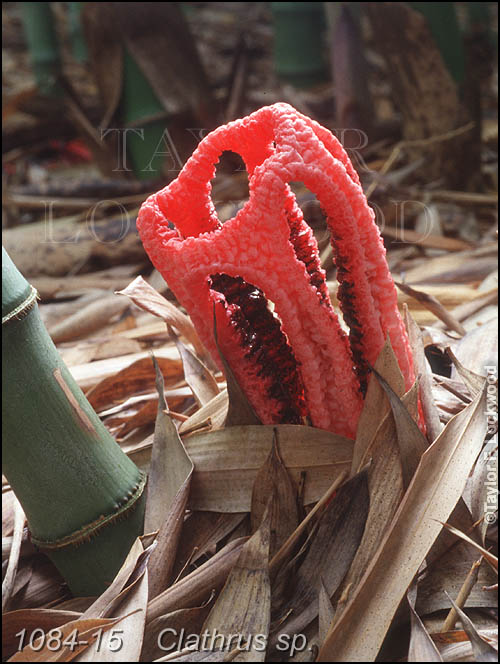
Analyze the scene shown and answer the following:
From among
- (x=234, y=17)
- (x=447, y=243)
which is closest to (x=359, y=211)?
(x=447, y=243)

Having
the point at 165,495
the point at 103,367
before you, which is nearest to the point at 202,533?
the point at 165,495

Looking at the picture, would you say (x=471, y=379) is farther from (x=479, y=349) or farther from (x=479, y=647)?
(x=479, y=647)

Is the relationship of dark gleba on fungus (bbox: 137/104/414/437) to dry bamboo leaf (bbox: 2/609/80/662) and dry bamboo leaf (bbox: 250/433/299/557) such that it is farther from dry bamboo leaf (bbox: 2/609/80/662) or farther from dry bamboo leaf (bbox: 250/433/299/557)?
dry bamboo leaf (bbox: 2/609/80/662)

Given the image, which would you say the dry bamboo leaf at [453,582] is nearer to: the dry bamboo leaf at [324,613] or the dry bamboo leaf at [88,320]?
the dry bamboo leaf at [324,613]

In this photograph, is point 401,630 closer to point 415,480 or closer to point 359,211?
point 415,480

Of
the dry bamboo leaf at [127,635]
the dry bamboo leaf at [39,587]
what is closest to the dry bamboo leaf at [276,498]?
the dry bamboo leaf at [127,635]

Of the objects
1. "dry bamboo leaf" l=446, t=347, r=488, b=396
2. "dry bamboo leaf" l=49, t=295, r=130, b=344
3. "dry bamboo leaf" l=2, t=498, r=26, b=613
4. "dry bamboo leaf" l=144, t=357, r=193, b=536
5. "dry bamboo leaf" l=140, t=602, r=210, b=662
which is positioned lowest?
"dry bamboo leaf" l=49, t=295, r=130, b=344

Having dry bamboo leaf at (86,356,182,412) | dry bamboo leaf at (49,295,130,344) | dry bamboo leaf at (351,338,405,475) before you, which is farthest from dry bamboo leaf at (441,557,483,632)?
dry bamboo leaf at (49,295,130,344)

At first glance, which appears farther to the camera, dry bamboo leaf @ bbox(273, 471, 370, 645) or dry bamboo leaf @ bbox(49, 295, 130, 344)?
dry bamboo leaf @ bbox(49, 295, 130, 344)
